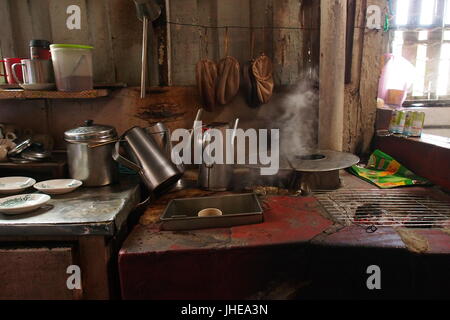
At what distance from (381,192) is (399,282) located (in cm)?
81

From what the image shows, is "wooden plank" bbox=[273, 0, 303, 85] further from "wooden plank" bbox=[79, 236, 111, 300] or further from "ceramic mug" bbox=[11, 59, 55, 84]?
"wooden plank" bbox=[79, 236, 111, 300]

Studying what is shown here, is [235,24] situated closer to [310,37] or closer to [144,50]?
[310,37]

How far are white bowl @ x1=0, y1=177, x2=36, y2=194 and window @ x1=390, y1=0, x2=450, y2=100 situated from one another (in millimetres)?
3245

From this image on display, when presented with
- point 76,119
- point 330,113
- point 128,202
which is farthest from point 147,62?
point 330,113

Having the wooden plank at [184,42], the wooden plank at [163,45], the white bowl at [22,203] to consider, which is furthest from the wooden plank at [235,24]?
the white bowl at [22,203]

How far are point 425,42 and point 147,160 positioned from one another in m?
3.07

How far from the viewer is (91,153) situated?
6.61 ft

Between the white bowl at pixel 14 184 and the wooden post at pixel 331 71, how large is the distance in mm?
2016

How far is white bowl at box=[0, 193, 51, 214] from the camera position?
1606mm

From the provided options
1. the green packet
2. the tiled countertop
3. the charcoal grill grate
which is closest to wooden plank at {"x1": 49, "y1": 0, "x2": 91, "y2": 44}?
the tiled countertop

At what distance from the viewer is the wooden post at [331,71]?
2281mm

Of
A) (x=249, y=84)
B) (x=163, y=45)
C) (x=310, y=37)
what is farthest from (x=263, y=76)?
(x=163, y=45)

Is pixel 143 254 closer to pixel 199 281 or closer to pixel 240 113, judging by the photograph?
pixel 199 281

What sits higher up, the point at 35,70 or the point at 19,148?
the point at 35,70
